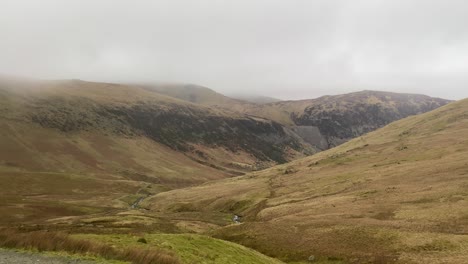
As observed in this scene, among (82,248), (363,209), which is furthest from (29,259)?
(363,209)

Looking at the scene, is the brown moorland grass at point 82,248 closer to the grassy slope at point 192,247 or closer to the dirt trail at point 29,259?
the dirt trail at point 29,259

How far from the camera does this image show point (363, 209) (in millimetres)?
87938

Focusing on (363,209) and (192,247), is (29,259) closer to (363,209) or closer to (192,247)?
(192,247)

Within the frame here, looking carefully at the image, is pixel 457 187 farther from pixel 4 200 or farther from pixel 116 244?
pixel 4 200

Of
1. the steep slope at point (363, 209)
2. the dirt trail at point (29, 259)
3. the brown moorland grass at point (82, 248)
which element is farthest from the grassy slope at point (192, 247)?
the steep slope at point (363, 209)

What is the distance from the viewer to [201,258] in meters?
37.7

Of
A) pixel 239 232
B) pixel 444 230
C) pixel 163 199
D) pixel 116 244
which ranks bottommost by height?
pixel 163 199

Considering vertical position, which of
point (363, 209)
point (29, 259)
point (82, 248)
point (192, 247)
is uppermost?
point (29, 259)

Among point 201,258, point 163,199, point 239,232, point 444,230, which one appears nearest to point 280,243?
point 239,232

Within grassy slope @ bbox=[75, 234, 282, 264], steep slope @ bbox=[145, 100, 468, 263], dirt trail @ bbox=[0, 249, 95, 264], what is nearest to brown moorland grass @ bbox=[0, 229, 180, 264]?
dirt trail @ bbox=[0, 249, 95, 264]

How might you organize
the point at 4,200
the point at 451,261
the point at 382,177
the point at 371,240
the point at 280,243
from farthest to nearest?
1. the point at 4,200
2. the point at 382,177
3. the point at 280,243
4. the point at 371,240
5. the point at 451,261

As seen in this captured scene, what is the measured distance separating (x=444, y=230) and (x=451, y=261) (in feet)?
54.6

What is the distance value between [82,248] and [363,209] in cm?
6909

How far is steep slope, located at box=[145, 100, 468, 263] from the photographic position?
5678 cm
